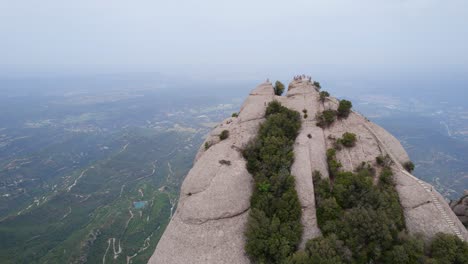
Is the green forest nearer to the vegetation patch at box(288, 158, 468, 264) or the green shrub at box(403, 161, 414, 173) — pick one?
the vegetation patch at box(288, 158, 468, 264)

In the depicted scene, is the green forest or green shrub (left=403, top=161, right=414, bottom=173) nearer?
the green forest

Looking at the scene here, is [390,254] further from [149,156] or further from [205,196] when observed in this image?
[149,156]

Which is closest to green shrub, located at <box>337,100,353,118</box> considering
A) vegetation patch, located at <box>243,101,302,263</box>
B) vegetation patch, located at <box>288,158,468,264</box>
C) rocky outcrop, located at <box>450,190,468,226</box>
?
vegetation patch, located at <box>243,101,302,263</box>

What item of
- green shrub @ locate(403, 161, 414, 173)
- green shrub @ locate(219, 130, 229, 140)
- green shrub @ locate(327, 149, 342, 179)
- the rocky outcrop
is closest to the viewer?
green shrub @ locate(327, 149, 342, 179)

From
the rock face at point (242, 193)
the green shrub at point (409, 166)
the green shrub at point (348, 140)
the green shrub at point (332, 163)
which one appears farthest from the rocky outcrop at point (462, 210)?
the green shrub at point (332, 163)

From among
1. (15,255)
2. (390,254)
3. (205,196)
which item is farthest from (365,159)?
(15,255)

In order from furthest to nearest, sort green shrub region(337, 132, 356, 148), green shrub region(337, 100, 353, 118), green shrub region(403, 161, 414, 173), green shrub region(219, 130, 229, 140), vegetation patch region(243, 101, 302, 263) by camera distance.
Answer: green shrub region(337, 100, 353, 118) → green shrub region(219, 130, 229, 140) → green shrub region(403, 161, 414, 173) → green shrub region(337, 132, 356, 148) → vegetation patch region(243, 101, 302, 263)

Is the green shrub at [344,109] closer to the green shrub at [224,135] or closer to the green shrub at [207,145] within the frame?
the green shrub at [224,135]
